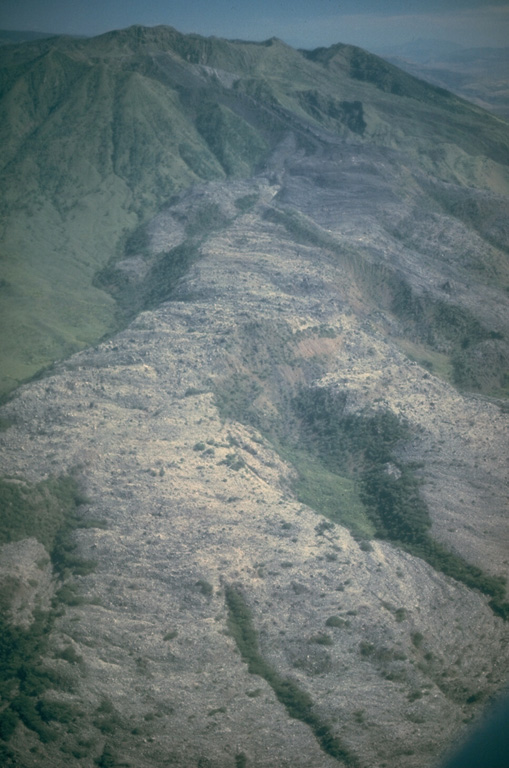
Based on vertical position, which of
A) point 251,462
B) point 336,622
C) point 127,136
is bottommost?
point 336,622

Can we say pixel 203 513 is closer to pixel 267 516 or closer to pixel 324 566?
pixel 267 516

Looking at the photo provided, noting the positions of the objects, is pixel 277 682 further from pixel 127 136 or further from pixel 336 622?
pixel 127 136

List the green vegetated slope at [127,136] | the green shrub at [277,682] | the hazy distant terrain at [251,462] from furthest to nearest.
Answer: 1. the green vegetated slope at [127,136]
2. the hazy distant terrain at [251,462]
3. the green shrub at [277,682]

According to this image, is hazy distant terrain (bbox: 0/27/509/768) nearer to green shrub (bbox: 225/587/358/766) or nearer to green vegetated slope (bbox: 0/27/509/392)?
green shrub (bbox: 225/587/358/766)

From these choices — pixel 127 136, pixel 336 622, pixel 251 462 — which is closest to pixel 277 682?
pixel 336 622

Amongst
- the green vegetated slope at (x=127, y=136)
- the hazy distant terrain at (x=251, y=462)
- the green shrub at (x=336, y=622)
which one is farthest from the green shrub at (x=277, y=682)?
the green vegetated slope at (x=127, y=136)

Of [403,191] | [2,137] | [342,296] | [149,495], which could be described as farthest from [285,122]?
[149,495]

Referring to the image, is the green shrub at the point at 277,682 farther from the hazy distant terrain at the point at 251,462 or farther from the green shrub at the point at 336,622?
the green shrub at the point at 336,622
